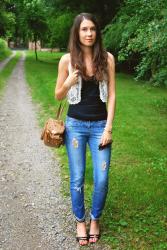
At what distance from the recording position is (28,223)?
5.40 m

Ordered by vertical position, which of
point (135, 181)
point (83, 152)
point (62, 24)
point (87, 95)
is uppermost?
point (87, 95)

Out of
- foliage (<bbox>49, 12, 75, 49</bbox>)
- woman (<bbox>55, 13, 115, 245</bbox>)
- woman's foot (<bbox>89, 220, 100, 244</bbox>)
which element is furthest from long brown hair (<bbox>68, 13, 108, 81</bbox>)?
foliage (<bbox>49, 12, 75, 49</bbox>)

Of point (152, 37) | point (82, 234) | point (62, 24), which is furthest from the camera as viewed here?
point (62, 24)

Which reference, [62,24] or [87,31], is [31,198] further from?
[62,24]

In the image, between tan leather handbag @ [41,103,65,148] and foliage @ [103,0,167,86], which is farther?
foliage @ [103,0,167,86]

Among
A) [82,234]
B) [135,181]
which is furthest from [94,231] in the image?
[135,181]

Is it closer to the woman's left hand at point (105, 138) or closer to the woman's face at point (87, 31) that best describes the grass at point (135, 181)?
the woman's left hand at point (105, 138)

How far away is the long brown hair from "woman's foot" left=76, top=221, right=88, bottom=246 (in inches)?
65.9

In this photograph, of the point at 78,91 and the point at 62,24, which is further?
the point at 62,24

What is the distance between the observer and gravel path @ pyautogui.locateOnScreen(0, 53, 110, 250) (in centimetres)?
499

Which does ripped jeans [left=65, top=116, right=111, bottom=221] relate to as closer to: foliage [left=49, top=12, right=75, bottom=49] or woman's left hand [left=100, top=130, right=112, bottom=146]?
woman's left hand [left=100, top=130, right=112, bottom=146]

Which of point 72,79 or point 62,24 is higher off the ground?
point 72,79

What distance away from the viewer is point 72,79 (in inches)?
169

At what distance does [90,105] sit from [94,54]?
0.51 meters
